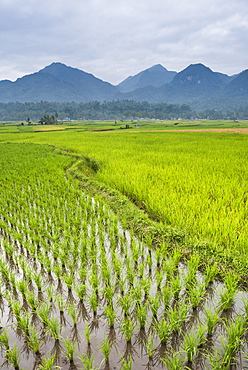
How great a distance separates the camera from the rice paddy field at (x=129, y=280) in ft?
6.64

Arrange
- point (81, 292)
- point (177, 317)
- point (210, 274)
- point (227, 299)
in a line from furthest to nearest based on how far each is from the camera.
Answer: point (210, 274)
point (81, 292)
point (227, 299)
point (177, 317)

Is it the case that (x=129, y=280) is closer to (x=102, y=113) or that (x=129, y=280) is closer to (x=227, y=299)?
(x=227, y=299)

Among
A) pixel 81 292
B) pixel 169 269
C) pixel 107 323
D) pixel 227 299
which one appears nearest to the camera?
pixel 107 323

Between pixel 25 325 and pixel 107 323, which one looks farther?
pixel 107 323

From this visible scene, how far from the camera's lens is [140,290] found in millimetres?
2600

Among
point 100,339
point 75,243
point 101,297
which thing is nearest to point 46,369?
point 100,339

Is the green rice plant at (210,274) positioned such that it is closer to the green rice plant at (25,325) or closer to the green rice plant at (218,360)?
the green rice plant at (218,360)

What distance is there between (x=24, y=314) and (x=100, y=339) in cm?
84

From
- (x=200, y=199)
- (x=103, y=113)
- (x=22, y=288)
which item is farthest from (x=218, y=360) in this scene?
(x=103, y=113)

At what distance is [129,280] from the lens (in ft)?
9.42

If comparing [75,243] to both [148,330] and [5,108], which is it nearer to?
[148,330]

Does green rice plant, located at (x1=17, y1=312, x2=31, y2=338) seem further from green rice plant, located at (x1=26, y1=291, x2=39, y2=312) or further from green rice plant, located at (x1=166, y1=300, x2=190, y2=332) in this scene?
green rice plant, located at (x1=166, y1=300, x2=190, y2=332)

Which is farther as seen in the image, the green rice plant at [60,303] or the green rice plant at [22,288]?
the green rice plant at [22,288]

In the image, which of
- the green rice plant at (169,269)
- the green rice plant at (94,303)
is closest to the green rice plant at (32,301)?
the green rice plant at (94,303)
